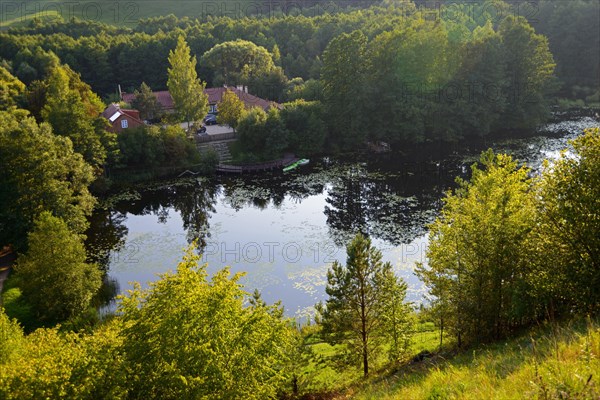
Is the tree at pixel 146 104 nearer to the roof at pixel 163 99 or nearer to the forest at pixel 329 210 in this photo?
the forest at pixel 329 210

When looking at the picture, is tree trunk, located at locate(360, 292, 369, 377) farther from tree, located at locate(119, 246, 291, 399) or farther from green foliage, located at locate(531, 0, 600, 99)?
green foliage, located at locate(531, 0, 600, 99)

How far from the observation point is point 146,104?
72.9 metres

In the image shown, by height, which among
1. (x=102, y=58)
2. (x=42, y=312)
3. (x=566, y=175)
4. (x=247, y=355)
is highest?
(x=102, y=58)

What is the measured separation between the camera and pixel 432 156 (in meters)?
61.2

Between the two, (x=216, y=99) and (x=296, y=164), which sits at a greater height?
(x=216, y=99)

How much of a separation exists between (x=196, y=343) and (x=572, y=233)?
12252mm

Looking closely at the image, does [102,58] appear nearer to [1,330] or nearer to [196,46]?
[196,46]

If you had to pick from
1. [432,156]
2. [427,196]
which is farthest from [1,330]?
[432,156]

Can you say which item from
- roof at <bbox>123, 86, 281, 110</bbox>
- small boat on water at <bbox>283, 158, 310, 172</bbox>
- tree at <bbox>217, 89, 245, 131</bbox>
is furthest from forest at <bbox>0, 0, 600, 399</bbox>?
roof at <bbox>123, 86, 281, 110</bbox>

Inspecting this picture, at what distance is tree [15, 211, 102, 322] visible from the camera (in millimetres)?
28469

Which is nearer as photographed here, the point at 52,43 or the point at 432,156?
the point at 432,156

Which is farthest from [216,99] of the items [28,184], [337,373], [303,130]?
[337,373]

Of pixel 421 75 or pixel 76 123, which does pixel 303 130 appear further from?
pixel 76 123

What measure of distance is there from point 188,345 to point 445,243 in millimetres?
11077
